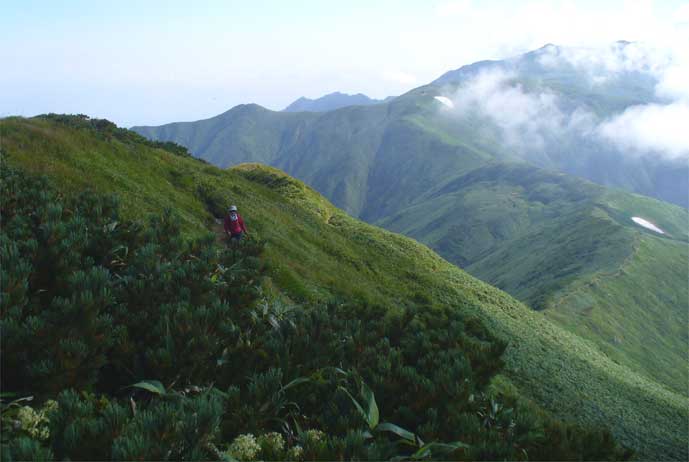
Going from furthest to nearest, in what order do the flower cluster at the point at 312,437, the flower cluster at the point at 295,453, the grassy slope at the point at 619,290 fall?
the grassy slope at the point at 619,290 < the flower cluster at the point at 312,437 < the flower cluster at the point at 295,453

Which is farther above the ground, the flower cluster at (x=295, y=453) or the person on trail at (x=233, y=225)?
the flower cluster at (x=295, y=453)

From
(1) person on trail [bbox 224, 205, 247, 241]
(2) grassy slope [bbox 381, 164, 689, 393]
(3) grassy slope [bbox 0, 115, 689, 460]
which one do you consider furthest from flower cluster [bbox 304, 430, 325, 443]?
(2) grassy slope [bbox 381, 164, 689, 393]

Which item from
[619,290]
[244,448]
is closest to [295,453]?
[244,448]

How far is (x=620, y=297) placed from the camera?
456ft

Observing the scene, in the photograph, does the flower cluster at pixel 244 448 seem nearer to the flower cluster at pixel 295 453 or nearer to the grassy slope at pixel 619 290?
the flower cluster at pixel 295 453

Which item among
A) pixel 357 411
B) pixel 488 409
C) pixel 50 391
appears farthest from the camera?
pixel 488 409

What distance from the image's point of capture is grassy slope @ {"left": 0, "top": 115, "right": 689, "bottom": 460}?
2492cm

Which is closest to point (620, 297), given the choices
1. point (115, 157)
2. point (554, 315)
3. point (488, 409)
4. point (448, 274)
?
point (554, 315)

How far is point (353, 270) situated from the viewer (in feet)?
111

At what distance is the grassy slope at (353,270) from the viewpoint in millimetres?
24922

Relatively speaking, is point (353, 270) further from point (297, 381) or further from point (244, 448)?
point (244, 448)

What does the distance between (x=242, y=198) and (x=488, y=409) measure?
3305 cm

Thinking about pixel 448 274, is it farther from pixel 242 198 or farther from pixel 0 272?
pixel 0 272

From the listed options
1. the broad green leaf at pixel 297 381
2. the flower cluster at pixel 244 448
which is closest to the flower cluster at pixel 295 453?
the flower cluster at pixel 244 448
